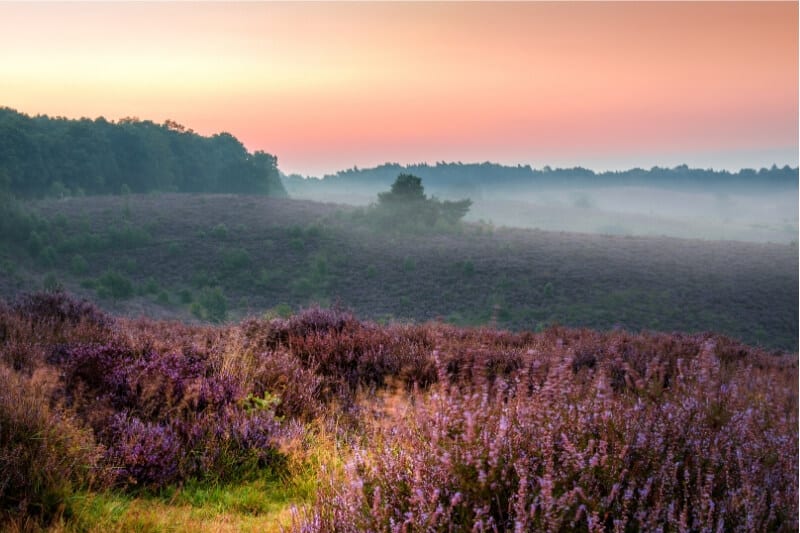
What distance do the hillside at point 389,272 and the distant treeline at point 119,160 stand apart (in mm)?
7696

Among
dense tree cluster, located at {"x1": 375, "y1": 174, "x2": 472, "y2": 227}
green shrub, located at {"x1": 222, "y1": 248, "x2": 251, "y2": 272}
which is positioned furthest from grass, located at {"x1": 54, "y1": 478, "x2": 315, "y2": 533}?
dense tree cluster, located at {"x1": 375, "y1": 174, "x2": 472, "y2": 227}

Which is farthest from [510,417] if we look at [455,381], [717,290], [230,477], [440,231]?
[440,231]

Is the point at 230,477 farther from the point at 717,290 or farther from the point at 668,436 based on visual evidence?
the point at 717,290

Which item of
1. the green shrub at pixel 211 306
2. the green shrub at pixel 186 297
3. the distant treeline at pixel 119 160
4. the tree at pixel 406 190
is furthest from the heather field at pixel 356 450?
the distant treeline at pixel 119 160

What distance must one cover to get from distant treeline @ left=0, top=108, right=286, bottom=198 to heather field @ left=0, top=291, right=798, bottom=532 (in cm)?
4979

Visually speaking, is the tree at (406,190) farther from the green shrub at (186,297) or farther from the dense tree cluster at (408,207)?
the green shrub at (186,297)

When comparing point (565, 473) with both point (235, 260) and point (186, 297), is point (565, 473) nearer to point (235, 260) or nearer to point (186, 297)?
point (186, 297)

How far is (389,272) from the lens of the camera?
39.2 metres

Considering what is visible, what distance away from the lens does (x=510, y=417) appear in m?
3.19

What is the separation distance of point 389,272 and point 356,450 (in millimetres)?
35972

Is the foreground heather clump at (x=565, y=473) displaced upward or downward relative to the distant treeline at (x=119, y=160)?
downward

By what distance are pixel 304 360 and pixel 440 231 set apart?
45742 mm

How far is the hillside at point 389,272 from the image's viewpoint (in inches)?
1224

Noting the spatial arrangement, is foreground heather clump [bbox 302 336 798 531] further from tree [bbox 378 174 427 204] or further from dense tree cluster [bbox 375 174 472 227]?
tree [bbox 378 174 427 204]
